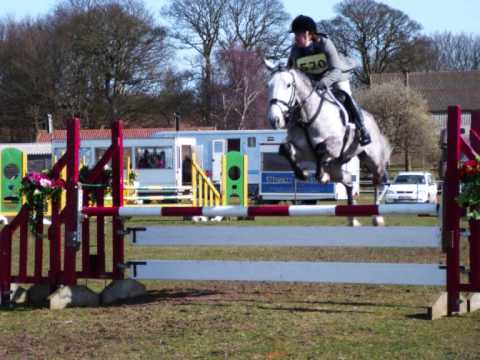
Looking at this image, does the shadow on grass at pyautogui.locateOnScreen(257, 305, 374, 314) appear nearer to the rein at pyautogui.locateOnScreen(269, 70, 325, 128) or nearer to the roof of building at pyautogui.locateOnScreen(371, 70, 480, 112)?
the rein at pyautogui.locateOnScreen(269, 70, 325, 128)

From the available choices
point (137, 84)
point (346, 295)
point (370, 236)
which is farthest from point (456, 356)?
point (137, 84)

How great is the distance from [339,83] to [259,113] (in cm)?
4431

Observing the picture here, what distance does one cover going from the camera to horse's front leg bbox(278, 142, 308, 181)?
337 inches

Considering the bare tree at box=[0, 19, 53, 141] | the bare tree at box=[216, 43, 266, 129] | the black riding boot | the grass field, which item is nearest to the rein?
the black riding boot

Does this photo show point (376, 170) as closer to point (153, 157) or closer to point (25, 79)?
point (153, 157)

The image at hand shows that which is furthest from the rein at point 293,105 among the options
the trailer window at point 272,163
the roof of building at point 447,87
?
the roof of building at point 447,87

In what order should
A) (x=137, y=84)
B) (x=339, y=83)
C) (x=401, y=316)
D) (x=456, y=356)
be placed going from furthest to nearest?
(x=137, y=84)
(x=339, y=83)
(x=401, y=316)
(x=456, y=356)

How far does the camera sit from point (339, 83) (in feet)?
30.4

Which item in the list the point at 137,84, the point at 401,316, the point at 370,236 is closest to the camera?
the point at 401,316

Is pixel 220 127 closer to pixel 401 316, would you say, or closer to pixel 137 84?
pixel 137 84

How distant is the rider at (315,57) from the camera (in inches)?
342

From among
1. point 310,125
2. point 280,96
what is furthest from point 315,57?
point 280,96

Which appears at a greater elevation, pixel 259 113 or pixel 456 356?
pixel 259 113

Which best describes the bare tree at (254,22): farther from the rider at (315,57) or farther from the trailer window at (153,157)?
the rider at (315,57)
